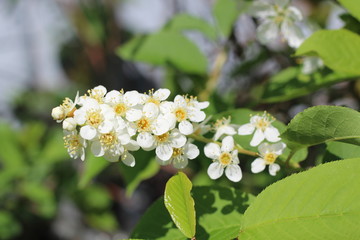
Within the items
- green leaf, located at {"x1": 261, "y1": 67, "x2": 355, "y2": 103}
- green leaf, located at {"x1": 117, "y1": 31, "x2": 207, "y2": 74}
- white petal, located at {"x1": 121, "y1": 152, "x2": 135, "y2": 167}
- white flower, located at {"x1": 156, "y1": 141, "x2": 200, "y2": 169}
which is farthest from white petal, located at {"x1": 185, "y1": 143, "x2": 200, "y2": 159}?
green leaf, located at {"x1": 117, "y1": 31, "x2": 207, "y2": 74}

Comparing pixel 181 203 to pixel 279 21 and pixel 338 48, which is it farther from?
pixel 279 21

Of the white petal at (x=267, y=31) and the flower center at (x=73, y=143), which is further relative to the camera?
the white petal at (x=267, y=31)

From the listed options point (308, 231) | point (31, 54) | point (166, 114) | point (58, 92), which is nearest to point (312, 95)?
point (166, 114)

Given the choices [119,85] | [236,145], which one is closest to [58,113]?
[236,145]

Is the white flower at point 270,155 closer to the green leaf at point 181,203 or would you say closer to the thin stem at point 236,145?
the thin stem at point 236,145

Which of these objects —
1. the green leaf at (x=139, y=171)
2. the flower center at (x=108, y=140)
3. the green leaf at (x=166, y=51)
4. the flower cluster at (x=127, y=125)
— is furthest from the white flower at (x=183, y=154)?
the green leaf at (x=166, y=51)

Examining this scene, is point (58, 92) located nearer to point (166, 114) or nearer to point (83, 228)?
point (83, 228)
